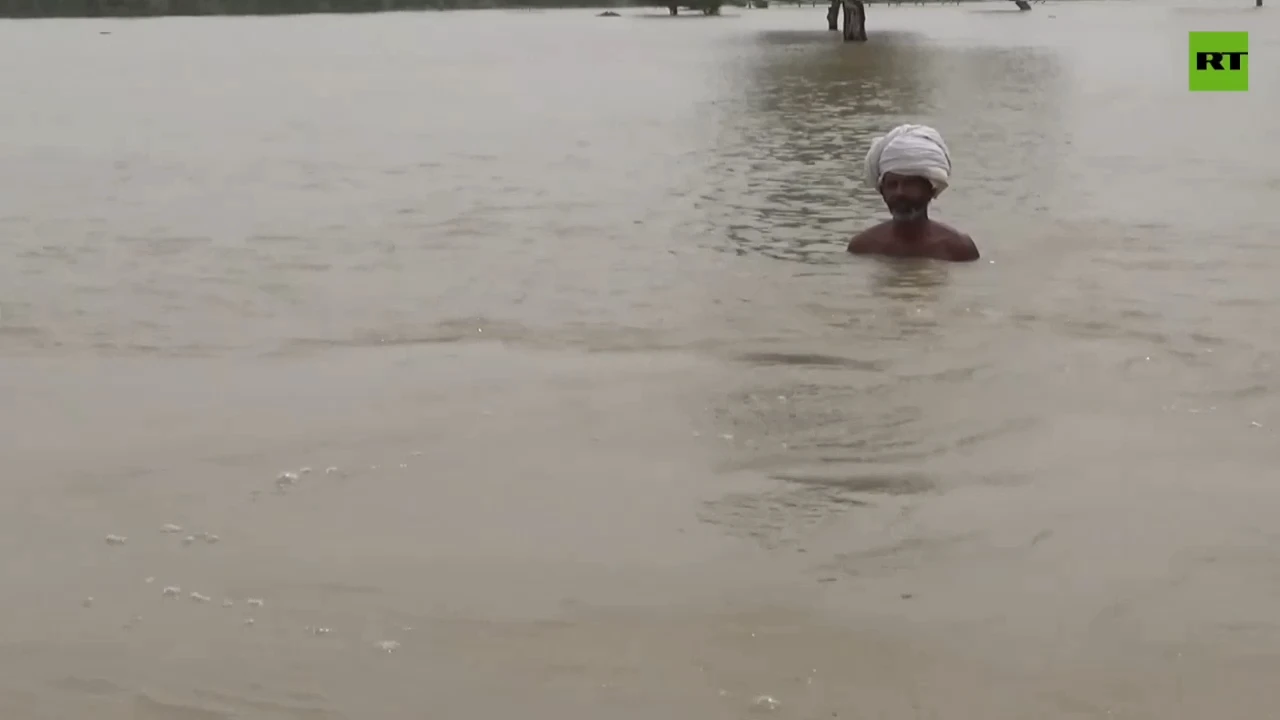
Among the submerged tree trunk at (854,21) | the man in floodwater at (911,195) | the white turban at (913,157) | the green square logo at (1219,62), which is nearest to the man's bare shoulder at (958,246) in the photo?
the man in floodwater at (911,195)

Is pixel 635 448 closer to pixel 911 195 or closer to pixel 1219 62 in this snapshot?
pixel 911 195

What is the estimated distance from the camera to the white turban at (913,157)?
7.88 m

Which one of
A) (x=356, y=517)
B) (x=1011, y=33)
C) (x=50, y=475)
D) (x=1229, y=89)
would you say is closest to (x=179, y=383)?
(x=50, y=475)

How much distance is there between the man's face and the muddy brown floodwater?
47cm

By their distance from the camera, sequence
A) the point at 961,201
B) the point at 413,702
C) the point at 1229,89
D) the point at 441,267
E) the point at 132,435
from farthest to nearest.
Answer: the point at 1229,89 → the point at 961,201 → the point at 441,267 → the point at 132,435 → the point at 413,702

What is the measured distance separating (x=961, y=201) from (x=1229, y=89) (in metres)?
14.1

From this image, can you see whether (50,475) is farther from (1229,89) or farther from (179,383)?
(1229,89)

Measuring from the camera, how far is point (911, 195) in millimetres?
8078

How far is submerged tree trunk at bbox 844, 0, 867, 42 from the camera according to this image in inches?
1631

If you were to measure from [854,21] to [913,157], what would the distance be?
35.3 meters

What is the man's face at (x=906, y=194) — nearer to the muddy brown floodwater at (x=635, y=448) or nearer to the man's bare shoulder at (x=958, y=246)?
the man's bare shoulder at (x=958, y=246)

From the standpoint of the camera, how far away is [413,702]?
302 cm

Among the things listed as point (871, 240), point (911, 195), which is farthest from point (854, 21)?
point (911, 195)

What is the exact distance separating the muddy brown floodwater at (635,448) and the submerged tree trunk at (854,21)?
1172 inches
